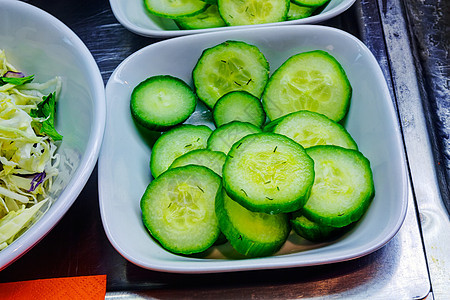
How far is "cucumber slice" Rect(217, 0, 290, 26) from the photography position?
1.70 meters

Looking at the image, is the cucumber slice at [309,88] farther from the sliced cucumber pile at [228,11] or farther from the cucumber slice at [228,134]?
the sliced cucumber pile at [228,11]

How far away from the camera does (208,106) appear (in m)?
1.57

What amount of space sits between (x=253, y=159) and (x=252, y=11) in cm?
79

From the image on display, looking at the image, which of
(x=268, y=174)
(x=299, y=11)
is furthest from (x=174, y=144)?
(x=299, y=11)

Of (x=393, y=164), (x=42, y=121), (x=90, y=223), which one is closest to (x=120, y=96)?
(x=42, y=121)

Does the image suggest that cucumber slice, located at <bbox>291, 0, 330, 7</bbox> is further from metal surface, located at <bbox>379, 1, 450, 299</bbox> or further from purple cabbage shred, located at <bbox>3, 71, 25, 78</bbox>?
purple cabbage shred, located at <bbox>3, 71, 25, 78</bbox>

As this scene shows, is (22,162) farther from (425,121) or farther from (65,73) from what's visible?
(425,121)

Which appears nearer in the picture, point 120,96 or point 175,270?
point 175,270

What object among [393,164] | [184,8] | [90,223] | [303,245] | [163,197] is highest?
[184,8]

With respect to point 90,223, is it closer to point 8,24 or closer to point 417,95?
point 8,24

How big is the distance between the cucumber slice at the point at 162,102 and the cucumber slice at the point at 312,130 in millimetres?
328

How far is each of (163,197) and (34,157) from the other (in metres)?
0.42

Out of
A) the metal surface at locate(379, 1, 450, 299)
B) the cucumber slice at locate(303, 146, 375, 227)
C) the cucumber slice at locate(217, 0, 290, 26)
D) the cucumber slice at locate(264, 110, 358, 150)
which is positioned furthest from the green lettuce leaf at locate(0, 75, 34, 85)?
the metal surface at locate(379, 1, 450, 299)

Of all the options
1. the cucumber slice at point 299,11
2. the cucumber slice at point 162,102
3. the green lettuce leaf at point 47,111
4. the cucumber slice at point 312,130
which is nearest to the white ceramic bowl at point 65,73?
the green lettuce leaf at point 47,111
